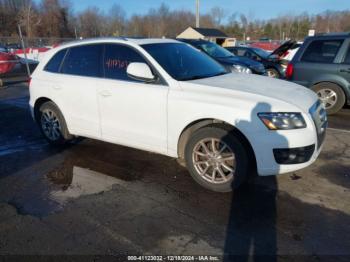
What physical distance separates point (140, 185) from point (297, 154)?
6.37 ft

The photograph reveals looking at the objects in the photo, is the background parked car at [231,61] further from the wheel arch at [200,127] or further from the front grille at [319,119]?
the wheel arch at [200,127]

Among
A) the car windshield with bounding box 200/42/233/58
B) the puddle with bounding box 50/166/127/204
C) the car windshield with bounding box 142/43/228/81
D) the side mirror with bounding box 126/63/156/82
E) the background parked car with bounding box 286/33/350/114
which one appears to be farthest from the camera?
the car windshield with bounding box 200/42/233/58

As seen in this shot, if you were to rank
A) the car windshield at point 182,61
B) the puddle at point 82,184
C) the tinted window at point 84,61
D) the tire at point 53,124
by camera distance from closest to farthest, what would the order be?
the puddle at point 82,184
the car windshield at point 182,61
the tinted window at point 84,61
the tire at point 53,124

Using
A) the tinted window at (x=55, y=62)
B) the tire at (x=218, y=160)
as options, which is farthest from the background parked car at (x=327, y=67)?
the tinted window at (x=55, y=62)

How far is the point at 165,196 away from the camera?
364cm

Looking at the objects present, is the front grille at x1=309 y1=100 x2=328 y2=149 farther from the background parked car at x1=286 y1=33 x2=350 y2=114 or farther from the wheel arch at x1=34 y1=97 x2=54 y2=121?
the wheel arch at x1=34 y1=97 x2=54 y2=121

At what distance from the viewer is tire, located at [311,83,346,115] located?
700 centimetres

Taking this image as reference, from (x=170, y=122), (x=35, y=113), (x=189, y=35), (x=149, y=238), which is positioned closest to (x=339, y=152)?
(x=170, y=122)

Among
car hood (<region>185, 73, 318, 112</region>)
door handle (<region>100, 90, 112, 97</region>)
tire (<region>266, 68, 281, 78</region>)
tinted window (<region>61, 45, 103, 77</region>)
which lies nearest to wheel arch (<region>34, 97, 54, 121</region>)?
tinted window (<region>61, 45, 103, 77</region>)

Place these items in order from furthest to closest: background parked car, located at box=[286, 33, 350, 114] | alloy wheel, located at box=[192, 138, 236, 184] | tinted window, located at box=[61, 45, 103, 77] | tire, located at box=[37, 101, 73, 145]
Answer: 1. background parked car, located at box=[286, 33, 350, 114]
2. tire, located at box=[37, 101, 73, 145]
3. tinted window, located at box=[61, 45, 103, 77]
4. alloy wheel, located at box=[192, 138, 236, 184]

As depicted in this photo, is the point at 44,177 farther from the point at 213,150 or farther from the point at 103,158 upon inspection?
the point at 213,150

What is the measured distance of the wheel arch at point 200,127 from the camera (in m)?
3.45

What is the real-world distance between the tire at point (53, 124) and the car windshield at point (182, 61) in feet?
6.59

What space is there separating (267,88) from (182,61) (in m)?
1.29
